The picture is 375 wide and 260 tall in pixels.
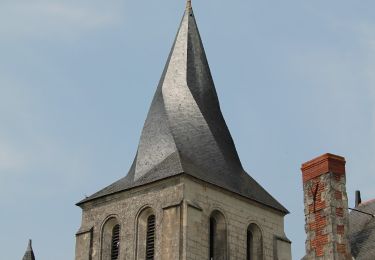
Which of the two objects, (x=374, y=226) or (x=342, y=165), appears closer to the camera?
(x=342, y=165)

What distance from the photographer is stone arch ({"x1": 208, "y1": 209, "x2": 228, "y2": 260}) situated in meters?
32.2

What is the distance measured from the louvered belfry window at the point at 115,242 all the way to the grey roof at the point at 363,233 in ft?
44.7

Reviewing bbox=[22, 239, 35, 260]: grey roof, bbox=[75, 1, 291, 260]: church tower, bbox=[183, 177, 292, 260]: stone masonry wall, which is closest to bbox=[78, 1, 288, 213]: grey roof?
bbox=[75, 1, 291, 260]: church tower

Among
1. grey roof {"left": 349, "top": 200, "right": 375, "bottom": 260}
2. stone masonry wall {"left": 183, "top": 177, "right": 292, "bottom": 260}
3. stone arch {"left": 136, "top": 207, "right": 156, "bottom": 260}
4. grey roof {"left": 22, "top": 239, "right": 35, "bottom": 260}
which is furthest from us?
grey roof {"left": 22, "top": 239, "right": 35, "bottom": 260}

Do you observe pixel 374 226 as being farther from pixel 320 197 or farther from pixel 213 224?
pixel 213 224

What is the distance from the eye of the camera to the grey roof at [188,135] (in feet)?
109

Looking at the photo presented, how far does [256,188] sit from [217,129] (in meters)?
2.45

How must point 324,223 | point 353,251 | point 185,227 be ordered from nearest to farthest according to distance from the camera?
1. point 324,223
2. point 353,251
3. point 185,227

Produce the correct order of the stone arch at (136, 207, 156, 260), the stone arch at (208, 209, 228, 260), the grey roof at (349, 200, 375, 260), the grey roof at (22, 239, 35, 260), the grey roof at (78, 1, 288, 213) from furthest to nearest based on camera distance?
the grey roof at (22, 239, 35, 260), the grey roof at (78, 1, 288, 213), the stone arch at (208, 209, 228, 260), the stone arch at (136, 207, 156, 260), the grey roof at (349, 200, 375, 260)

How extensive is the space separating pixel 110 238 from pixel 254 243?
4762 millimetres

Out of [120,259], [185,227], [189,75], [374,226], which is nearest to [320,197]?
[374,226]

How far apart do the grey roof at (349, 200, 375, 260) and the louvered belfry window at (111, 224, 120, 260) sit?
536 inches

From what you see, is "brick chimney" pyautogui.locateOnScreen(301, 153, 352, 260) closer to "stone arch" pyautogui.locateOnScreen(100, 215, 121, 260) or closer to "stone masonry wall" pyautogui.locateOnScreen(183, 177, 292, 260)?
"stone masonry wall" pyautogui.locateOnScreen(183, 177, 292, 260)

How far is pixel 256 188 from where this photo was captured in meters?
34.7
